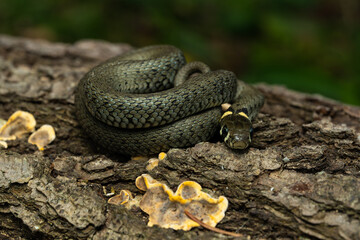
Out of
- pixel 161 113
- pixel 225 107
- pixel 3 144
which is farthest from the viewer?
pixel 225 107

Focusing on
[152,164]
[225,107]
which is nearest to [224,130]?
[225,107]

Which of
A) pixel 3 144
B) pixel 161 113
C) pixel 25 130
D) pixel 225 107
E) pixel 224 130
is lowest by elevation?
pixel 3 144

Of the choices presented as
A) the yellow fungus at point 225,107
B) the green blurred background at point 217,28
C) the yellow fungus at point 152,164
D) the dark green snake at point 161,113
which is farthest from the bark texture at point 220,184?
the green blurred background at point 217,28

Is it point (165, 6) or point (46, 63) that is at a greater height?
point (165, 6)

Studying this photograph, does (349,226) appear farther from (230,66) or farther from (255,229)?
(230,66)

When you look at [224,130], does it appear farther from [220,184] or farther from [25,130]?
[25,130]

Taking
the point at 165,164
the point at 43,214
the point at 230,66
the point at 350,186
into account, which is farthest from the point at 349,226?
the point at 230,66

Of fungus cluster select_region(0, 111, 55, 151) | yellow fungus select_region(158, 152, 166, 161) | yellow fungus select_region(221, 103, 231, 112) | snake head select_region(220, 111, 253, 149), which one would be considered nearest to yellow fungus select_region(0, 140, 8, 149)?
fungus cluster select_region(0, 111, 55, 151)

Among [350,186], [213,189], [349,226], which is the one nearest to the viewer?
[349,226]
